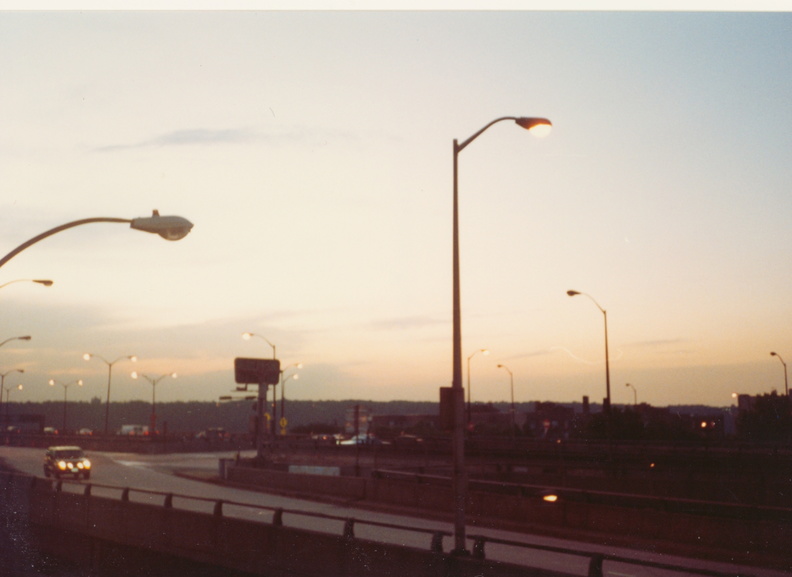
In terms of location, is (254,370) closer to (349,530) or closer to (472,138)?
(472,138)

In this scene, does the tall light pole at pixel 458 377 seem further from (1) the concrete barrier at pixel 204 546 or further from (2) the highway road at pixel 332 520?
(1) the concrete barrier at pixel 204 546

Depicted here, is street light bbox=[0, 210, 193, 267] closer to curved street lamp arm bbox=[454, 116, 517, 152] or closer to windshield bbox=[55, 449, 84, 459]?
curved street lamp arm bbox=[454, 116, 517, 152]

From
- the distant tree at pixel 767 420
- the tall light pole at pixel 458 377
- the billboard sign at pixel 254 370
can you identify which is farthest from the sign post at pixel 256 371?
the distant tree at pixel 767 420

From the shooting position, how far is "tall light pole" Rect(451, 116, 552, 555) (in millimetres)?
13867

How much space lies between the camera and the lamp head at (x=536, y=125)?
48.4ft

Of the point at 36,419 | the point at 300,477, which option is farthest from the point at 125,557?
the point at 36,419

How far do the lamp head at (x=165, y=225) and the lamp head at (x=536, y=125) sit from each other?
6.53 meters

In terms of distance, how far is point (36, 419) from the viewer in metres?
161

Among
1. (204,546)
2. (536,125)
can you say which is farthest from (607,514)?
(536,125)

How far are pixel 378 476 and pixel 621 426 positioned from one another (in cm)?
3904

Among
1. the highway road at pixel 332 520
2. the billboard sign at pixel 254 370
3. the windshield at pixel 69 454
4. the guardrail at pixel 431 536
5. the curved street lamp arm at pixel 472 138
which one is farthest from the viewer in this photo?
the billboard sign at pixel 254 370

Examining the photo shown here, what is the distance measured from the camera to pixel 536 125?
14.9 meters

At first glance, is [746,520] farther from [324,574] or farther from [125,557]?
[125,557]

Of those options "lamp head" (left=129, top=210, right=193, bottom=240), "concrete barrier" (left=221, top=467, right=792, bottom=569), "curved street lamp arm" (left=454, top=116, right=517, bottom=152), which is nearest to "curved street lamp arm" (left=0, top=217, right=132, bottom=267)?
"lamp head" (left=129, top=210, right=193, bottom=240)
